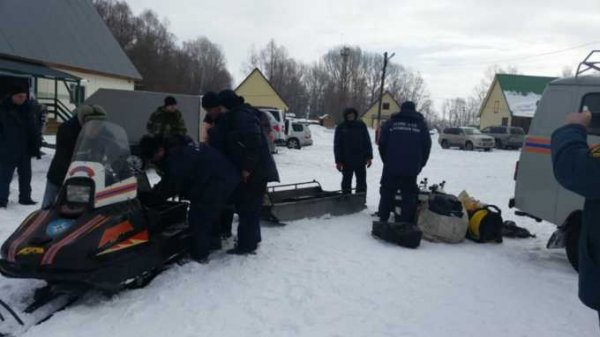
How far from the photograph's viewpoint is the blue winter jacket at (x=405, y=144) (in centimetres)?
727

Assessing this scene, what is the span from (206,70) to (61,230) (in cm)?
8733

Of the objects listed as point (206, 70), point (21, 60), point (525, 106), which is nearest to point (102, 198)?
point (21, 60)

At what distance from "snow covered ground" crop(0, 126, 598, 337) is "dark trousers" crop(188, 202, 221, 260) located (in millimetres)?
183

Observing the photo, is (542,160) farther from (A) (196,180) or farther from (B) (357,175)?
(A) (196,180)

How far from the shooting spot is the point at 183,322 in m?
3.98

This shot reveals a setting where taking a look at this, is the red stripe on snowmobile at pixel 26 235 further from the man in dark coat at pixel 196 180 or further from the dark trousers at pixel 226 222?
the dark trousers at pixel 226 222

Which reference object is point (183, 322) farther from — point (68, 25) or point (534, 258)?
point (68, 25)

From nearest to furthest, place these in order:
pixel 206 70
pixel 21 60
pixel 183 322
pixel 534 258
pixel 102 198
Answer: pixel 183 322, pixel 102 198, pixel 534 258, pixel 21 60, pixel 206 70

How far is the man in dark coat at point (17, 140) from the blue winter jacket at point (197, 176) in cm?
352

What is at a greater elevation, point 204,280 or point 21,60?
point 21,60

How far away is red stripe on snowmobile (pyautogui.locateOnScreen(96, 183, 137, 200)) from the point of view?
4398 mm

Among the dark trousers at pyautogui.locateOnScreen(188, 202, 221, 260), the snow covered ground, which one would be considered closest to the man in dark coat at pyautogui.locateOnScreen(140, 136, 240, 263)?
the dark trousers at pyautogui.locateOnScreen(188, 202, 221, 260)

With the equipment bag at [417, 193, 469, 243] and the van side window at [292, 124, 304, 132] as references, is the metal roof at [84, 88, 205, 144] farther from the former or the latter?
the van side window at [292, 124, 304, 132]

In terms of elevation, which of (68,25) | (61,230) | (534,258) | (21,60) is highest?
(68,25)
